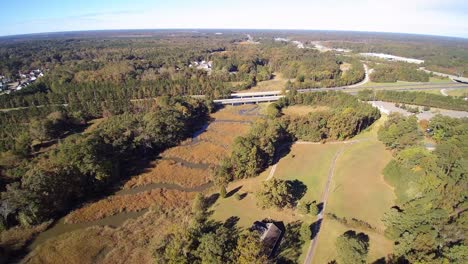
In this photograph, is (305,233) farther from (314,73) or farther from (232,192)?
(314,73)

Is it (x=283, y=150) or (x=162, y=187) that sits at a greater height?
(x=283, y=150)

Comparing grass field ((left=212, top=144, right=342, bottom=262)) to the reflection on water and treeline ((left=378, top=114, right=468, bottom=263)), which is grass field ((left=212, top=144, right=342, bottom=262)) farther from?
treeline ((left=378, top=114, right=468, bottom=263))

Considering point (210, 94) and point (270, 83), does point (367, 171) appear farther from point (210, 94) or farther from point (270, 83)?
point (270, 83)

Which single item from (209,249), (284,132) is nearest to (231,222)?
(209,249)

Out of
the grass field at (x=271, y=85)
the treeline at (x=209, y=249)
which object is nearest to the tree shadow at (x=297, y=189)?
the treeline at (x=209, y=249)

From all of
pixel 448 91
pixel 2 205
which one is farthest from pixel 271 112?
pixel 448 91

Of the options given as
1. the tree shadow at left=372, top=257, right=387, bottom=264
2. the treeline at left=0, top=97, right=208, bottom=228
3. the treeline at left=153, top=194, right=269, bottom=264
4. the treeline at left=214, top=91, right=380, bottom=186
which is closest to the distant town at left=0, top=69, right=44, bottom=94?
the treeline at left=0, top=97, right=208, bottom=228

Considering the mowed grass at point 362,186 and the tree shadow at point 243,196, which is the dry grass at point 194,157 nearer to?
the tree shadow at point 243,196
